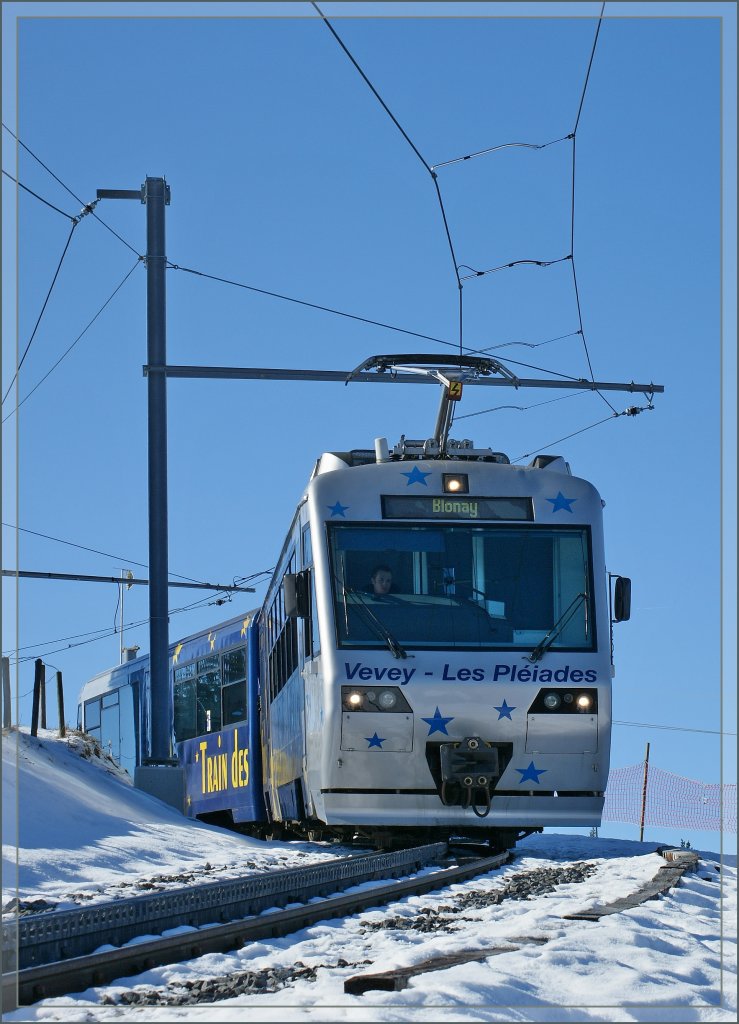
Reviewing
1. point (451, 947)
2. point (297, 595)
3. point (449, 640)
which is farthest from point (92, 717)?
point (451, 947)

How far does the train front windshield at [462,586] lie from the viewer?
456 inches

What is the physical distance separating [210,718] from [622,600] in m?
10.4

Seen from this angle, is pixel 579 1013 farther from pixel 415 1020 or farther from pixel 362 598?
pixel 362 598

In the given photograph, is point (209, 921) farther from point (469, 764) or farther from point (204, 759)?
point (204, 759)

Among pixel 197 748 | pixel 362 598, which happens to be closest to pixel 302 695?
pixel 362 598

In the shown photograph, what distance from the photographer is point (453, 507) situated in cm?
1206

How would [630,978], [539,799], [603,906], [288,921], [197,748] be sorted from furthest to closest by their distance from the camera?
1. [197,748]
2. [539,799]
3. [603,906]
4. [288,921]
5. [630,978]

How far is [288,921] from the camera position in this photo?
7.54 metres

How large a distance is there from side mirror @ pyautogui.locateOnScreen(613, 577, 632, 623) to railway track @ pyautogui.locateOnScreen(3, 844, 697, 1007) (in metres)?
1.93

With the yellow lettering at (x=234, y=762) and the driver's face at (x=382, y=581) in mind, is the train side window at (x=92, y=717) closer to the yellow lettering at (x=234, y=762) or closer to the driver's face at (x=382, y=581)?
the yellow lettering at (x=234, y=762)

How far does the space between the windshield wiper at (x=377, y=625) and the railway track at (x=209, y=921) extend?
151 centimetres

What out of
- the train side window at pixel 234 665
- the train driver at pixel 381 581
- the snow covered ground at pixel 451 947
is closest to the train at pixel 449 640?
the train driver at pixel 381 581

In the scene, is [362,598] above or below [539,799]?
above

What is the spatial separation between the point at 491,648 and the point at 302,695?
6.34 ft
